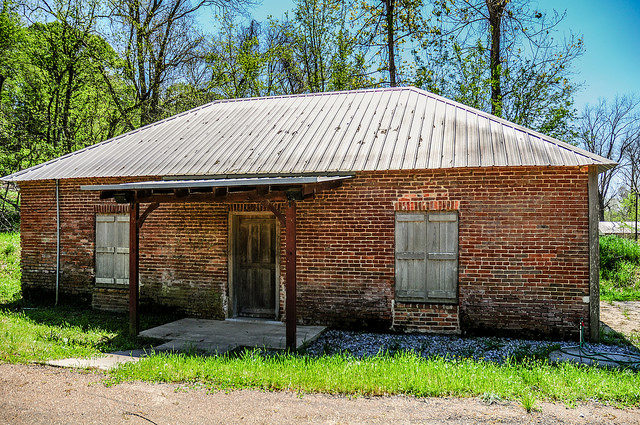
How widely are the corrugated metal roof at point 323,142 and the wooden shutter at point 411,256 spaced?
100cm

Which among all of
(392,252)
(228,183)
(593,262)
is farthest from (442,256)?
(228,183)

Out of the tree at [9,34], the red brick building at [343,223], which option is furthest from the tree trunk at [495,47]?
the tree at [9,34]

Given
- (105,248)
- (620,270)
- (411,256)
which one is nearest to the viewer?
(411,256)

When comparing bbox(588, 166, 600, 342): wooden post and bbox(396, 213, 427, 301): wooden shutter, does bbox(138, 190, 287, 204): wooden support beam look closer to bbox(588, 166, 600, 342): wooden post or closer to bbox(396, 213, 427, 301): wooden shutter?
bbox(396, 213, 427, 301): wooden shutter

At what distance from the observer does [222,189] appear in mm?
7234

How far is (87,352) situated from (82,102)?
1694cm

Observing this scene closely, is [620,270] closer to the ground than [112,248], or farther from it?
closer to the ground

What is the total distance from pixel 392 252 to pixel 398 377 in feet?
10.3

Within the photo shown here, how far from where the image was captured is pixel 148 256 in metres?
9.74

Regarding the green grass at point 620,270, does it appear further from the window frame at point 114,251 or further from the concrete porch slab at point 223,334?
the window frame at point 114,251

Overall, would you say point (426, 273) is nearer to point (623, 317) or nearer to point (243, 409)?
point (243, 409)

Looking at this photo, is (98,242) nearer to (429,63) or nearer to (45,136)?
(45,136)

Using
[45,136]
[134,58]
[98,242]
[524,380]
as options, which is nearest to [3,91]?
[45,136]

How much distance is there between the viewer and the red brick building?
7.60m
